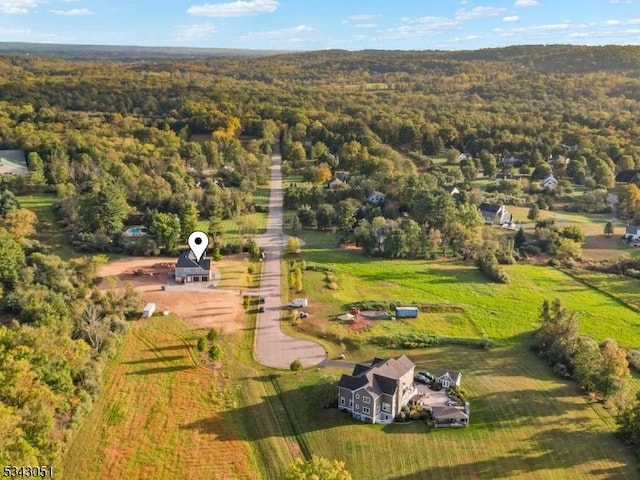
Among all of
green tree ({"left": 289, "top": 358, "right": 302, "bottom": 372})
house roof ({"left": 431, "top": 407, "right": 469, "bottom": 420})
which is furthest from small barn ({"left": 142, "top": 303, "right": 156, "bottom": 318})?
house roof ({"left": 431, "top": 407, "right": 469, "bottom": 420})

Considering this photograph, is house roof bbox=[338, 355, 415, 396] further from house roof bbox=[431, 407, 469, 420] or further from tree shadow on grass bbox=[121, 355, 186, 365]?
tree shadow on grass bbox=[121, 355, 186, 365]

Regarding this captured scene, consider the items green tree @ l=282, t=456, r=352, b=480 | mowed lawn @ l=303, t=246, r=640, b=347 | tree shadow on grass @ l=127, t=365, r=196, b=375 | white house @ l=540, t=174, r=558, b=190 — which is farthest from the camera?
white house @ l=540, t=174, r=558, b=190

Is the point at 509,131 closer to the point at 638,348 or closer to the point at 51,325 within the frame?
the point at 638,348

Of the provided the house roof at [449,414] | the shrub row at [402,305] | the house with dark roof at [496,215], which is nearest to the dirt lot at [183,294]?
the shrub row at [402,305]

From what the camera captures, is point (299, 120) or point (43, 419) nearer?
point (43, 419)

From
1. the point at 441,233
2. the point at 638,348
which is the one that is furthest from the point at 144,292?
the point at 638,348
